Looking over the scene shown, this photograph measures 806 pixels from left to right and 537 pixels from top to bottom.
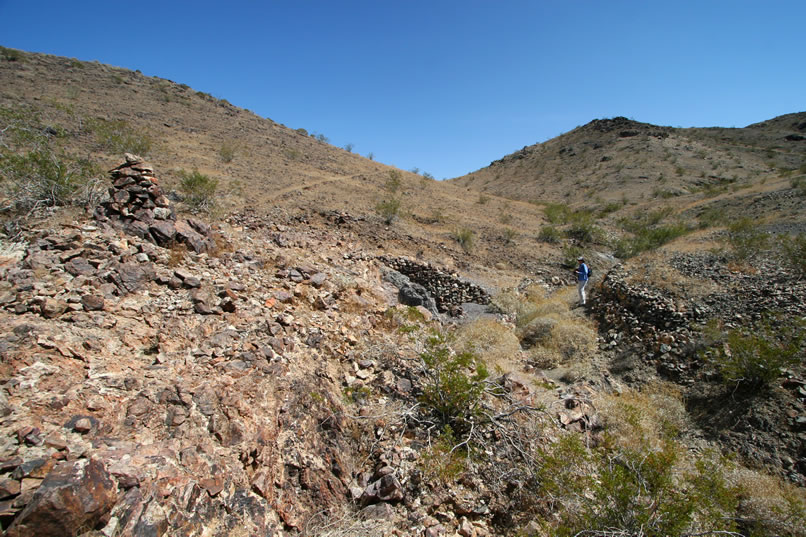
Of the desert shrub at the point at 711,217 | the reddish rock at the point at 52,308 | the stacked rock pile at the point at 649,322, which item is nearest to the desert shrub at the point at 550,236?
the desert shrub at the point at 711,217

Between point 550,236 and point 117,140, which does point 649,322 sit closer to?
point 550,236

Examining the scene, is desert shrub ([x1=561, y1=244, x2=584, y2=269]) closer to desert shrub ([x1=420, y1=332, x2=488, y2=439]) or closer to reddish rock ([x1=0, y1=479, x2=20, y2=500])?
desert shrub ([x1=420, y1=332, x2=488, y2=439])

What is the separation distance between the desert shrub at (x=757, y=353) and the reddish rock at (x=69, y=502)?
290 inches

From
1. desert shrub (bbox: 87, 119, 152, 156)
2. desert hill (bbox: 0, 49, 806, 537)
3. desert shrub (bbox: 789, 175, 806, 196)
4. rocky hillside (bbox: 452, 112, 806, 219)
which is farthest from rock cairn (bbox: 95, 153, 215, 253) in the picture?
rocky hillside (bbox: 452, 112, 806, 219)

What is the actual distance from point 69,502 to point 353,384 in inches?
119

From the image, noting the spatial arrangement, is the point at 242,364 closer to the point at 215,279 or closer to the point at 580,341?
the point at 215,279

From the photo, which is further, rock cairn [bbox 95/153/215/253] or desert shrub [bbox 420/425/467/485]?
rock cairn [bbox 95/153/215/253]

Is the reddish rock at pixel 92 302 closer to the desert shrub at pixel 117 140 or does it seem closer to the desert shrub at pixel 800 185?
the desert shrub at pixel 117 140

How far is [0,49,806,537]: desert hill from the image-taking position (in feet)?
8.95

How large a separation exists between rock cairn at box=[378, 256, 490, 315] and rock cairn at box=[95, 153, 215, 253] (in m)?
5.33

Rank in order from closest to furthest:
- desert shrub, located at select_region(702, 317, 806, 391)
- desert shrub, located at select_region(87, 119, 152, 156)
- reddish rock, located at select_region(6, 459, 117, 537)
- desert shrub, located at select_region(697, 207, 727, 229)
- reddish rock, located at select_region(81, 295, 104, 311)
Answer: reddish rock, located at select_region(6, 459, 117, 537)
reddish rock, located at select_region(81, 295, 104, 311)
desert shrub, located at select_region(702, 317, 806, 391)
desert shrub, located at select_region(87, 119, 152, 156)
desert shrub, located at select_region(697, 207, 727, 229)

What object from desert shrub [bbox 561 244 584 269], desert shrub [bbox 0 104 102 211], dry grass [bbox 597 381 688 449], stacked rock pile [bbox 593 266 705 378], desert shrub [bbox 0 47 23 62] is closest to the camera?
dry grass [bbox 597 381 688 449]

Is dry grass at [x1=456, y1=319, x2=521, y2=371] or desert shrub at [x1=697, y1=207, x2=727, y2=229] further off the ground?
desert shrub at [x1=697, y1=207, x2=727, y2=229]

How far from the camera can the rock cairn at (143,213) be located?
18.9ft
